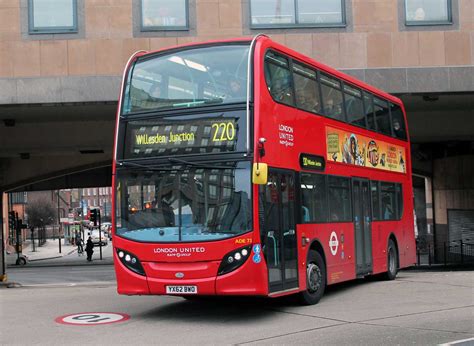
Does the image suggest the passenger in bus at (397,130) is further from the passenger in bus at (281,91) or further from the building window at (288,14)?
the passenger in bus at (281,91)

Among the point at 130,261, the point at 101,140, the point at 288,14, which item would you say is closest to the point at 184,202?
the point at 130,261

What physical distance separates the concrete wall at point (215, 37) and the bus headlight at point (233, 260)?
10.6 metres

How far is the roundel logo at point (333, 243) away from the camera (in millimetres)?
12609

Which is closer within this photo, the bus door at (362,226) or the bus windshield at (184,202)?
the bus windshield at (184,202)

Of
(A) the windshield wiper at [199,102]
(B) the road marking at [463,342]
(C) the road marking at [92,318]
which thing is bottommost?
(B) the road marking at [463,342]

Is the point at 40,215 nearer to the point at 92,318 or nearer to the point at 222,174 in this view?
the point at 92,318

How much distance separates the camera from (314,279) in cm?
1176

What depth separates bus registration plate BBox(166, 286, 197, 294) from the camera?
991 cm

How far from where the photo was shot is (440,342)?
8.37m

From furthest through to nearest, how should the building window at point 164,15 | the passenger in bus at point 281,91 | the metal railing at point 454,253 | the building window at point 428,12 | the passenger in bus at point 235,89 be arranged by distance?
1. the metal railing at point 454,253
2. the building window at point 428,12
3. the building window at point 164,15
4. the passenger in bus at point 281,91
5. the passenger in bus at point 235,89

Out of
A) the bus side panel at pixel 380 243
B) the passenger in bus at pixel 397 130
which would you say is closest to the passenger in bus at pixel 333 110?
the bus side panel at pixel 380 243

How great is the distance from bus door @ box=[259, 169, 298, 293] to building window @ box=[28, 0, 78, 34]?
430 inches

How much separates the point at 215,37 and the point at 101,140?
7905 mm

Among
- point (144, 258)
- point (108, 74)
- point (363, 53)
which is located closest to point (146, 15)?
point (108, 74)
